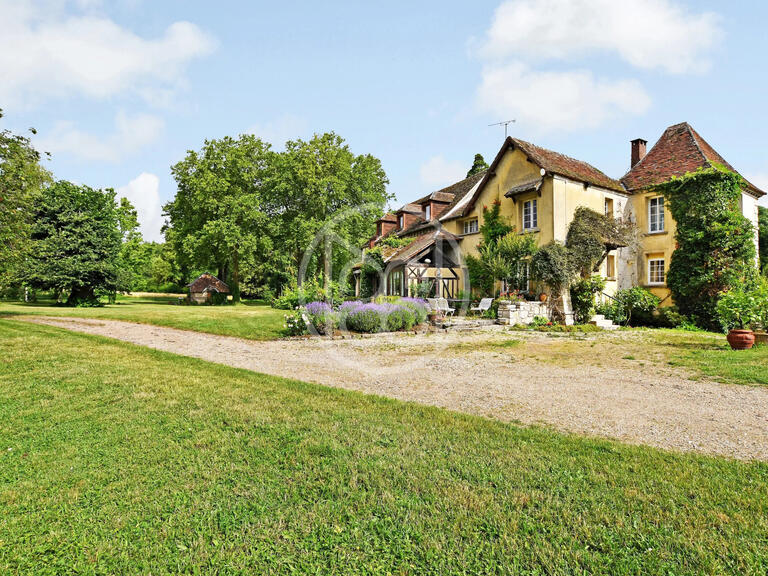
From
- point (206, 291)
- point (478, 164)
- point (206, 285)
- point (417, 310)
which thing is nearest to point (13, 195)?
point (417, 310)

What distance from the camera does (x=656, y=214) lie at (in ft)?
65.1

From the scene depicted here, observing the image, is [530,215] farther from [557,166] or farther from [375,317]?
[375,317]

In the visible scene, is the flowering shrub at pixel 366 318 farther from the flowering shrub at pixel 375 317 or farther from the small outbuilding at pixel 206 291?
the small outbuilding at pixel 206 291

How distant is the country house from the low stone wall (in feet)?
11.8

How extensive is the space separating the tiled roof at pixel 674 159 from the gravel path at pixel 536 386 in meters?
13.3

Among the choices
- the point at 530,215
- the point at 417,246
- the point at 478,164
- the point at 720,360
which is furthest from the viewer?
the point at 478,164

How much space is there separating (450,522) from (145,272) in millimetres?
70501

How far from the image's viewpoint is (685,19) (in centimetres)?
792

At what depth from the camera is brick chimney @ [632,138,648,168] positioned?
22.9 m

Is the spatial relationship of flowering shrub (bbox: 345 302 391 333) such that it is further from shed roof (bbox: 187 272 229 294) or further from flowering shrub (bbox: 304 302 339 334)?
shed roof (bbox: 187 272 229 294)

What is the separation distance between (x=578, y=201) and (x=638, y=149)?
286 inches

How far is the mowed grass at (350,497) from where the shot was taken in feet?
7.96

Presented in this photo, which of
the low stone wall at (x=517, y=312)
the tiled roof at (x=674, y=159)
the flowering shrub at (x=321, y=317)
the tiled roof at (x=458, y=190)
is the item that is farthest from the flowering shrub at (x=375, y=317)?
the tiled roof at (x=674, y=159)

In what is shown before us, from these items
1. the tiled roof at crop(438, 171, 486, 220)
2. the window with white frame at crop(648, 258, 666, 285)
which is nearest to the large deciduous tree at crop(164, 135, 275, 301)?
the tiled roof at crop(438, 171, 486, 220)
